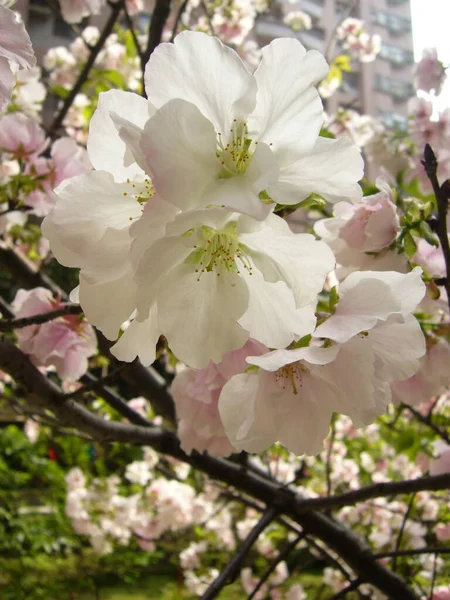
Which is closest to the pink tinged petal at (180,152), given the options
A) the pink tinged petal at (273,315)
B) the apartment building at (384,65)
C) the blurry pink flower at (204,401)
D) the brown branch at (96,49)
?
the pink tinged petal at (273,315)

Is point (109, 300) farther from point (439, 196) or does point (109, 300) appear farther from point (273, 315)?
point (439, 196)

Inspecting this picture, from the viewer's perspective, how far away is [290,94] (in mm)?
427

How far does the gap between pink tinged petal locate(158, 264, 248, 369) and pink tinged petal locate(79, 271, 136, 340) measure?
0.13 feet

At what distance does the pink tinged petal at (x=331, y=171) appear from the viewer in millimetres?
413

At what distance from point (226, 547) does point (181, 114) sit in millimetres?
3445

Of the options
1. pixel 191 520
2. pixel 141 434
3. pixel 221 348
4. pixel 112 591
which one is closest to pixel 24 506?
pixel 112 591

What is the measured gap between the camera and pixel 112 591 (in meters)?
3.71

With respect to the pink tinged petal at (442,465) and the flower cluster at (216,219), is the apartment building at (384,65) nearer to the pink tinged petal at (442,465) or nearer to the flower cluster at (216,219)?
the pink tinged petal at (442,465)

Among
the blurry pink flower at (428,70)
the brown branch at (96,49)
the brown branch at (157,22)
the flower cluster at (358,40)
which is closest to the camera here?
the brown branch at (157,22)

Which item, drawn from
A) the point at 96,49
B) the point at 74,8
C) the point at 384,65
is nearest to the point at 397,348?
the point at 96,49

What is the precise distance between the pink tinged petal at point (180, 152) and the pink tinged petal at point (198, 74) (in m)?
0.04

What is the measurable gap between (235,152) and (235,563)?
83 cm

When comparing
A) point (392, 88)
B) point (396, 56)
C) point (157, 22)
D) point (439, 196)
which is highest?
point (396, 56)

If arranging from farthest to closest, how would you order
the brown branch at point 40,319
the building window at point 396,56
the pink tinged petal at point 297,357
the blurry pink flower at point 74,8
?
the building window at point 396,56 → the blurry pink flower at point 74,8 → the brown branch at point 40,319 → the pink tinged petal at point 297,357
